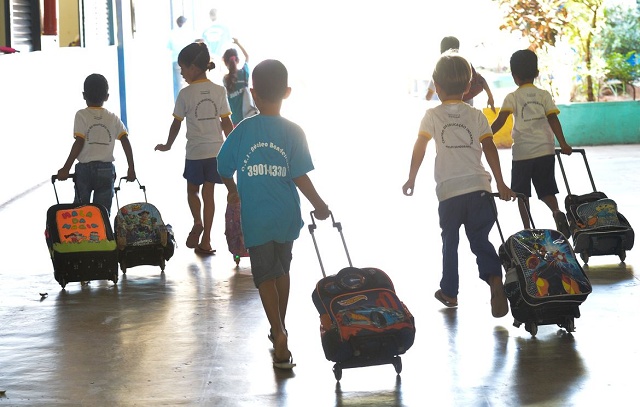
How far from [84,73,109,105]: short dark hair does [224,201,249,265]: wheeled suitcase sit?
3.85 feet

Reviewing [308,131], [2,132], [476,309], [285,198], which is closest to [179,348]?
[285,198]

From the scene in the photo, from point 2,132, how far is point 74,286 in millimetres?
4725

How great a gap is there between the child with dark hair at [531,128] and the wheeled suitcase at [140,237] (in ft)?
7.76

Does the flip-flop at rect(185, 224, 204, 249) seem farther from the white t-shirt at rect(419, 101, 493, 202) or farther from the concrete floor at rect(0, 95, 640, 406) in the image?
the white t-shirt at rect(419, 101, 493, 202)

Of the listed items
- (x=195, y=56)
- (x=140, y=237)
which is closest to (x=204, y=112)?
(x=195, y=56)

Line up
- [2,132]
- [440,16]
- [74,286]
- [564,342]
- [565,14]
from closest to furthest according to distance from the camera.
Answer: [564,342] → [74,286] → [2,132] → [565,14] → [440,16]

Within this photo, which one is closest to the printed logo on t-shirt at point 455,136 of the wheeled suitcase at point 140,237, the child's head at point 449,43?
the wheeled suitcase at point 140,237

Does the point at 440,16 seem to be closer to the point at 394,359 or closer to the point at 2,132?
the point at 2,132

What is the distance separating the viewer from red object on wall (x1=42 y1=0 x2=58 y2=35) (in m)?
13.7

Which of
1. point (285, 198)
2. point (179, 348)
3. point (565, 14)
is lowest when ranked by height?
point (179, 348)

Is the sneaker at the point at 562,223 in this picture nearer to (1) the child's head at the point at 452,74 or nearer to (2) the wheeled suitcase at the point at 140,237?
(1) the child's head at the point at 452,74

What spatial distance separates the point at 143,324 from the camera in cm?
627

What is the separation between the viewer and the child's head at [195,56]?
8055 millimetres

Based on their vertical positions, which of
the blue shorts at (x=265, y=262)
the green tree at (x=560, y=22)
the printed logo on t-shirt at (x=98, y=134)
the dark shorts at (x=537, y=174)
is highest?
the green tree at (x=560, y=22)
